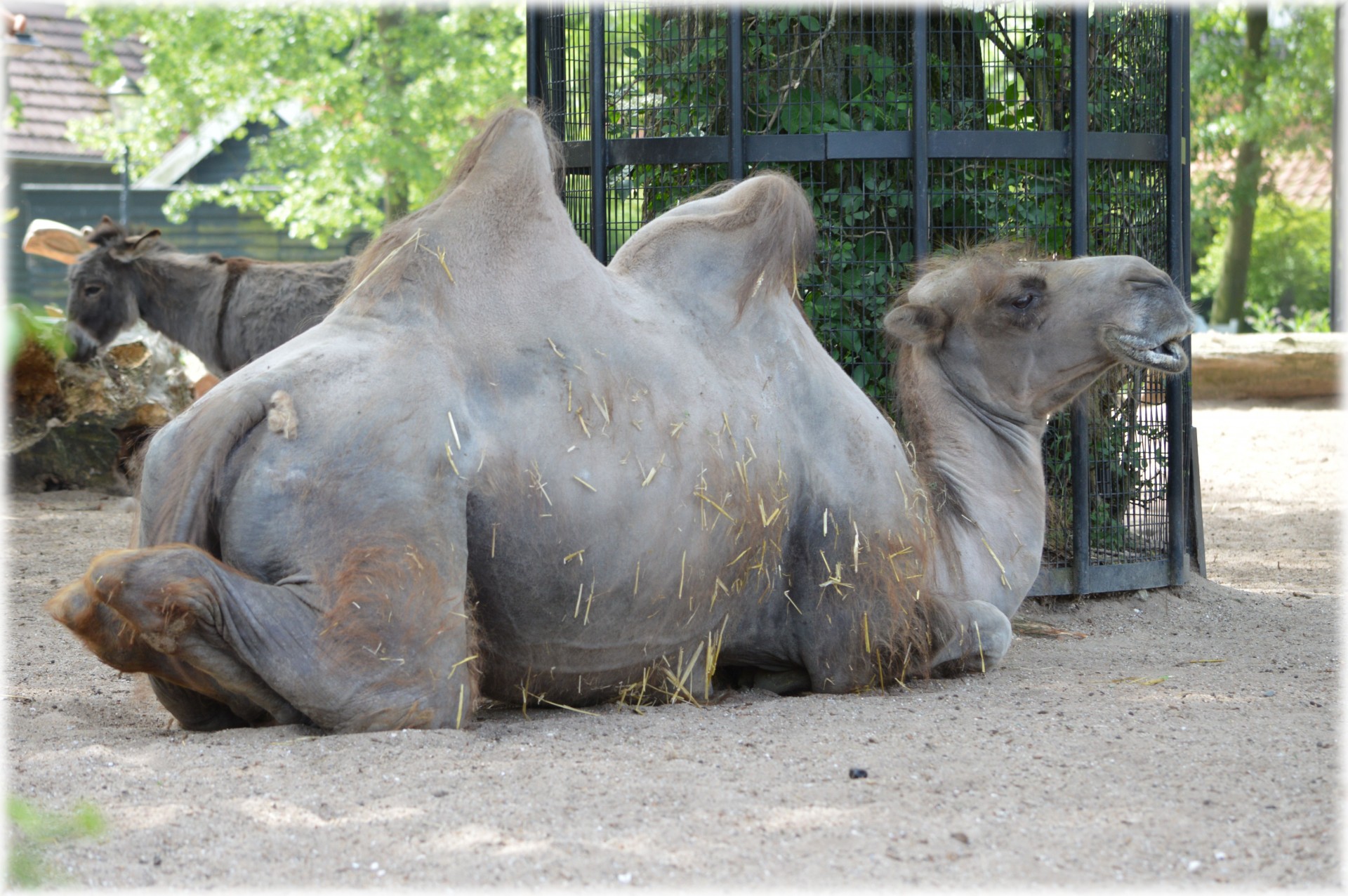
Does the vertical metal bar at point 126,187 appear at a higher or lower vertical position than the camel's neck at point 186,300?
higher

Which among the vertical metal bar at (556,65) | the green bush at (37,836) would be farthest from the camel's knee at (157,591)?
the vertical metal bar at (556,65)

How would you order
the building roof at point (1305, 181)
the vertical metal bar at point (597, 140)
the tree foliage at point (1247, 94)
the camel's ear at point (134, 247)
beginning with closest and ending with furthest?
the vertical metal bar at point (597, 140) < the camel's ear at point (134, 247) < the tree foliage at point (1247, 94) < the building roof at point (1305, 181)

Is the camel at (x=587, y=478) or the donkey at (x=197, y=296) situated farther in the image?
the donkey at (x=197, y=296)

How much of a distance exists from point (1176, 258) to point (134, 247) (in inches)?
335

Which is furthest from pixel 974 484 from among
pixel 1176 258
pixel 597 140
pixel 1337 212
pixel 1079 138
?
pixel 1337 212

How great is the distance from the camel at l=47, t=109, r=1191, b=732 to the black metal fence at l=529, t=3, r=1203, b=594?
90 centimetres

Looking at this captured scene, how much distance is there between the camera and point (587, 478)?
3834 millimetres

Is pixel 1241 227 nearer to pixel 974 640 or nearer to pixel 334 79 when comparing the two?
pixel 334 79

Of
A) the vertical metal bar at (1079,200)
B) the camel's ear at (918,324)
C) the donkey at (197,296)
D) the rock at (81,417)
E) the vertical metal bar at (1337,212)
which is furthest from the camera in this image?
the vertical metal bar at (1337,212)

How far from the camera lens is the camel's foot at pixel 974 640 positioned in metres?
4.48

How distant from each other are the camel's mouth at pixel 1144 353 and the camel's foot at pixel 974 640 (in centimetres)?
100

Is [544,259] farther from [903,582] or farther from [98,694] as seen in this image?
[98,694]

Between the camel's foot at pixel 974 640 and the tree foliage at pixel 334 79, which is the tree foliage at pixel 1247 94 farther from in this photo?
the camel's foot at pixel 974 640

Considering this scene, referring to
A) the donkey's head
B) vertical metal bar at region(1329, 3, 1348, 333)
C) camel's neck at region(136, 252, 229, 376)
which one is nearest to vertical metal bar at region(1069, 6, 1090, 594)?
camel's neck at region(136, 252, 229, 376)
